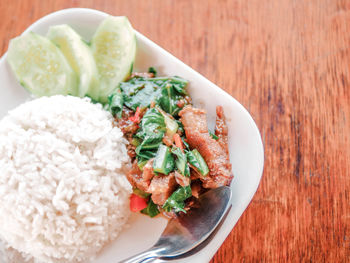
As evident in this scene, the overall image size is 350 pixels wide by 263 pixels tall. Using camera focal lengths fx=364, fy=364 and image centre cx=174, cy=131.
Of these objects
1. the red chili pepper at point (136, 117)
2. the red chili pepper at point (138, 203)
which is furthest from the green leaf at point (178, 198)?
the red chili pepper at point (136, 117)

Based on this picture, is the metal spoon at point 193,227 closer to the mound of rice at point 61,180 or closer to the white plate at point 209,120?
the white plate at point 209,120

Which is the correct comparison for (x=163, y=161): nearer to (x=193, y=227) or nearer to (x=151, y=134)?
(x=151, y=134)

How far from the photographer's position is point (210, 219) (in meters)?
2.70

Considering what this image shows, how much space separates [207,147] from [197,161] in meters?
0.14

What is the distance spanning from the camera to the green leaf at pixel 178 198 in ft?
8.81

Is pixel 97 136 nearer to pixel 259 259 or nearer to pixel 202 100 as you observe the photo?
pixel 202 100

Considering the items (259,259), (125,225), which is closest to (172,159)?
(125,225)

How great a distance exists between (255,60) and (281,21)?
0.51 metres

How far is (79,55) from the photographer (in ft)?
10.6

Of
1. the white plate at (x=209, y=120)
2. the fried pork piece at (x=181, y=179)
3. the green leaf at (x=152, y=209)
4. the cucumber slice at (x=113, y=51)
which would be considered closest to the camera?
the fried pork piece at (x=181, y=179)

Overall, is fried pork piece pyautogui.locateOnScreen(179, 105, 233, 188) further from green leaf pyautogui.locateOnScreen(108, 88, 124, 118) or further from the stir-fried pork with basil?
green leaf pyautogui.locateOnScreen(108, 88, 124, 118)

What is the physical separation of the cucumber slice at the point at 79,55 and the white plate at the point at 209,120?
207 mm

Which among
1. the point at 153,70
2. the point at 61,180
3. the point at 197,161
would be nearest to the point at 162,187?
the point at 197,161

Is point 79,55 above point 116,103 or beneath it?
above
